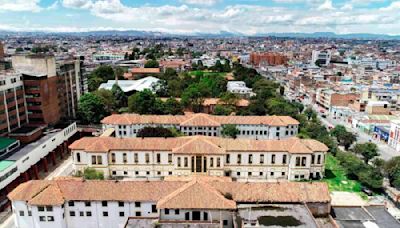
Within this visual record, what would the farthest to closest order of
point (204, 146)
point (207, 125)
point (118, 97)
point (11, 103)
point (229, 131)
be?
point (118, 97) → point (207, 125) → point (229, 131) → point (11, 103) → point (204, 146)

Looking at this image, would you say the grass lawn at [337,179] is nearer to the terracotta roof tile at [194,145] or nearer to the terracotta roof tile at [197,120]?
the terracotta roof tile at [194,145]

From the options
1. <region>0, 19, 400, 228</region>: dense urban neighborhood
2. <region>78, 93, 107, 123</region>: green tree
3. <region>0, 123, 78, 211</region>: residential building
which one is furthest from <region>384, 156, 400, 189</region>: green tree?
<region>78, 93, 107, 123</region>: green tree

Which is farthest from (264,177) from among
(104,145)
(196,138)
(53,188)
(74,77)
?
(74,77)

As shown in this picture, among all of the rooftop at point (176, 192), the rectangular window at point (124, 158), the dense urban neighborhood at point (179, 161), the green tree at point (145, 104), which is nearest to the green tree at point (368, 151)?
the dense urban neighborhood at point (179, 161)

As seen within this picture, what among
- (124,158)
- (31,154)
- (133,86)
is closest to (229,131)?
(124,158)

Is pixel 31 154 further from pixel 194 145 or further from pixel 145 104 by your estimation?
pixel 145 104

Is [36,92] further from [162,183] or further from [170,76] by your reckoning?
[170,76]

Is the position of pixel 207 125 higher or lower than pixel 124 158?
higher
